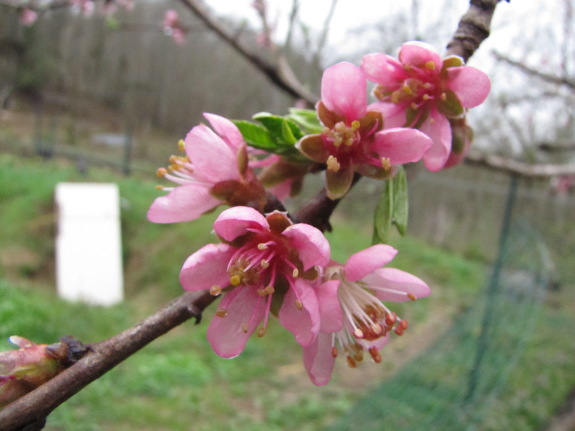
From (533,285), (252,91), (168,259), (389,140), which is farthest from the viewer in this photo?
(252,91)

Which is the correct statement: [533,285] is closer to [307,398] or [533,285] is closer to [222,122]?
[307,398]

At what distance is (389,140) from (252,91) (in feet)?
22.3

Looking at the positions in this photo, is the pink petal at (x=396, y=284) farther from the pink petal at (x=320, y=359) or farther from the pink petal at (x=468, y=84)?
the pink petal at (x=468, y=84)

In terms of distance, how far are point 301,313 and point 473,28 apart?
381 mm

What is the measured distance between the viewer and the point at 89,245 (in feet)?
16.3

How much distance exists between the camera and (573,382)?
373 centimetres

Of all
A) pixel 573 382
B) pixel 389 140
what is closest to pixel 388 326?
A: pixel 389 140

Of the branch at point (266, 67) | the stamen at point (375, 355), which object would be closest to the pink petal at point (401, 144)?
the stamen at point (375, 355)

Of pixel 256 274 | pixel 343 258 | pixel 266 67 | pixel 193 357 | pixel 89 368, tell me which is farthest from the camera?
pixel 343 258

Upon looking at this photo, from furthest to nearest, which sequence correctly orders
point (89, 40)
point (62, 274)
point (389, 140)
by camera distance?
point (89, 40)
point (62, 274)
point (389, 140)

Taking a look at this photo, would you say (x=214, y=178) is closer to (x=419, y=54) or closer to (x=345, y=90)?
(x=345, y=90)

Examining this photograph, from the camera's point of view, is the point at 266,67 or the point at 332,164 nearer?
the point at 332,164

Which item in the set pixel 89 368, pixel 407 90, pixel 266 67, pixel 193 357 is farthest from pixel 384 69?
pixel 193 357

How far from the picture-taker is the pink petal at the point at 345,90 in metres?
0.50
